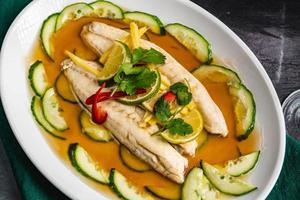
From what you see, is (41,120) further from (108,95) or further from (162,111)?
(162,111)

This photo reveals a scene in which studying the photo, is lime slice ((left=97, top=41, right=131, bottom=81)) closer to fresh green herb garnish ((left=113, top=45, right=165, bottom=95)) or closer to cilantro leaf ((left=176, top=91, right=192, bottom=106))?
fresh green herb garnish ((left=113, top=45, right=165, bottom=95))

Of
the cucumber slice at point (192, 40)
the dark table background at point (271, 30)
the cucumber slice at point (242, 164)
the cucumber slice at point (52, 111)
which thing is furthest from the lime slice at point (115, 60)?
the dark table background at point (271, 30)

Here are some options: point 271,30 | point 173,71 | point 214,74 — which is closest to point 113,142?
point 173,71

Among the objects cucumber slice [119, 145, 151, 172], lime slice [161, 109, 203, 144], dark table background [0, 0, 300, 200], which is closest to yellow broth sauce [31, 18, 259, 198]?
cucumber slice [119, 145, 151, 172]

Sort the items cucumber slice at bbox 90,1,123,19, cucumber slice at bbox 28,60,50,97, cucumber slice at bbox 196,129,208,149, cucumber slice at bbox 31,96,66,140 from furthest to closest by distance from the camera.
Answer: cucumber slice at bbox 90,1,123,19 → cucumber slice at bbox 196,129,208,149 → cucumber slice at bbox 28,60,50,97 → cucumber slice at bbox 31,96,66,140

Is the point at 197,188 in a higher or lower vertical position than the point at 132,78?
lower

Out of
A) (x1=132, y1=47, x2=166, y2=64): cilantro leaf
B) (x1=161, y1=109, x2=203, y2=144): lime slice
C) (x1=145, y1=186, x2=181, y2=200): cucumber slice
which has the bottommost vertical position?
(x1=145, y1=186, x2=181, y2=200): cucumber slice

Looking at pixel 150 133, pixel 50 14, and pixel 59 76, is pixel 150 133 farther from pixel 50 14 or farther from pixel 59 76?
pixel 50 14
